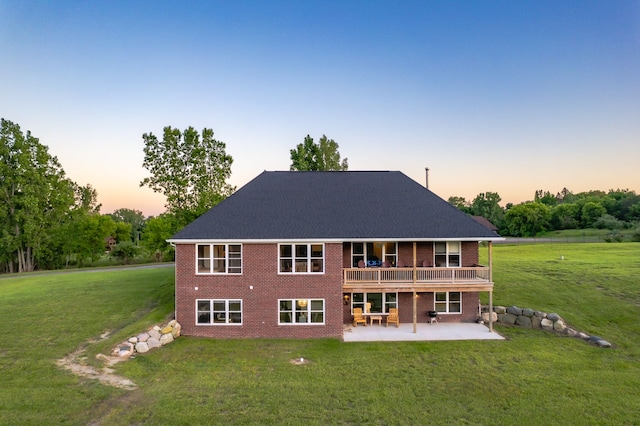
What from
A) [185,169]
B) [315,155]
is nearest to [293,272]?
[185,169]

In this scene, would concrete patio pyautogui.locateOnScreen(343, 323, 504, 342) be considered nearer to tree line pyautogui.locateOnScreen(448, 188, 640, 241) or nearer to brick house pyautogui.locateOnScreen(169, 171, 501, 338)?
brick house pyautogui.locateOnScreen(169, 171, 501, 338)

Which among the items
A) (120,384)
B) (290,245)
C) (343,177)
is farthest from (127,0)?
(120,384)

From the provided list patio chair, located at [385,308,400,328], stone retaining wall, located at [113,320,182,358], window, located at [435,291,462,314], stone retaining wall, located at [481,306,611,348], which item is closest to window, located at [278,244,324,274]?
patio chair, located at [385,308,400,328]

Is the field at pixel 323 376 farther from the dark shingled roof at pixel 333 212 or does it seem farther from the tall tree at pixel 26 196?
the tall tree at pixel 26 196

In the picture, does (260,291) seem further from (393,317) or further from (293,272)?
(393,317)

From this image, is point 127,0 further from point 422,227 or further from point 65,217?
point 65,217

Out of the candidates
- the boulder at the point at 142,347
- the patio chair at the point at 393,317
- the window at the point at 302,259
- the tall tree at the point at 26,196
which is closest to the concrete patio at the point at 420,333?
the patio chair at the point at 393,317
